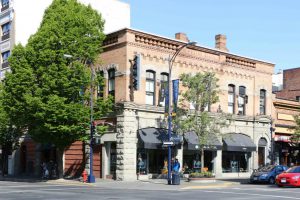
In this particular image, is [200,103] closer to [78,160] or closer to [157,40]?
[157,40]

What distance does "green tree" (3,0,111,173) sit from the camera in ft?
112

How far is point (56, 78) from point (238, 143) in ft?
57.7

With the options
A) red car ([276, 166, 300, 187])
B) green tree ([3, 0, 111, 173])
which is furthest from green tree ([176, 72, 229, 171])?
red car ([276, 166, 300, 187])

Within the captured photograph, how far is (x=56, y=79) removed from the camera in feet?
112

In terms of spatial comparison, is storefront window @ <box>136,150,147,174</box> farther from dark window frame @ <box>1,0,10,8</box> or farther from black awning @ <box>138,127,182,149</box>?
dark window frame @ <box>1,0,10,8</box>

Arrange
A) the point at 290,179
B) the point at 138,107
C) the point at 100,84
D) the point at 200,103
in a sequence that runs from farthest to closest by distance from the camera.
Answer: the point at 100,84 < the point at 138,107 < the point at 200,103 < the point at 290,179

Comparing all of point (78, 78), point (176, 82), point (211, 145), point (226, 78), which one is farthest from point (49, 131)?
point (226, 78)

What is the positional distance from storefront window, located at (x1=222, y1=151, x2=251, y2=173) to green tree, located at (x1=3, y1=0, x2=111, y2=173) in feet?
43.0

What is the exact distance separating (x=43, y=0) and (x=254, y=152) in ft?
90.3

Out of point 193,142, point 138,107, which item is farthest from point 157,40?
point 193,142

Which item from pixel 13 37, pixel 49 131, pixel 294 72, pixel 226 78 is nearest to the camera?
pixel 49 131

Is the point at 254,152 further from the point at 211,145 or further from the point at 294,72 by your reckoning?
the point at 294,72

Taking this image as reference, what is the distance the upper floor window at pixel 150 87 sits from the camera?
38.0 metres

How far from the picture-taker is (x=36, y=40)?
35219 mm
